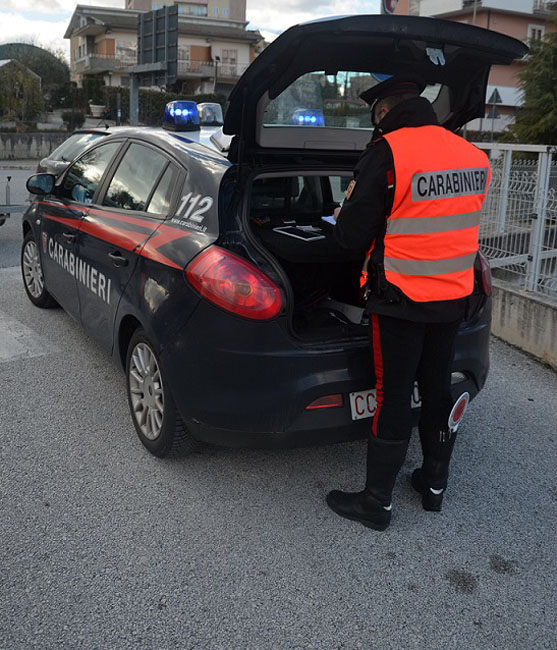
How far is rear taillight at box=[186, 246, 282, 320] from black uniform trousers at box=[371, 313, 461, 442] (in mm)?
432

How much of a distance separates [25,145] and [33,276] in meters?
29.8

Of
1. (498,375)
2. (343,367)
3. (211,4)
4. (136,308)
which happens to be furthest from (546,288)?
(211,4)

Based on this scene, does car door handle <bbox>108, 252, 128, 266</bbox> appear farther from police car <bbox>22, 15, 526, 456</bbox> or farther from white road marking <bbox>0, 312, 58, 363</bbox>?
white road marking <bbox>0, 312, 58, 363</bbox>

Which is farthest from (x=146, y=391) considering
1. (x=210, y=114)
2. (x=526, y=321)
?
(x=210, y=114)

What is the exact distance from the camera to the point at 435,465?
299cm

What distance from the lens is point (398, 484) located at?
10.7ft

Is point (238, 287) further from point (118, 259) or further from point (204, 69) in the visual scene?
point (204, 69)

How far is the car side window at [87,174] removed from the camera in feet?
13.9

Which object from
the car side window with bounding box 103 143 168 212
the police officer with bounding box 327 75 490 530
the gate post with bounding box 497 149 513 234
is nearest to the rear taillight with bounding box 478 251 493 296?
the police officer with bounding box 327 75 490 530

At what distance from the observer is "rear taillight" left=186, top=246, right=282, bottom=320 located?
109 inches

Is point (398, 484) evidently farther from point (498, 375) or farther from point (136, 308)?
point (498, 375)

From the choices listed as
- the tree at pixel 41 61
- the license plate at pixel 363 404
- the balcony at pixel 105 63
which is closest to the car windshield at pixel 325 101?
the license plate at pixel 363 404

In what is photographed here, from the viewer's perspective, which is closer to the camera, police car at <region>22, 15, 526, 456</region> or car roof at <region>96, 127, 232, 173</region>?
police car at <region>22, 15, 526, 456</region>

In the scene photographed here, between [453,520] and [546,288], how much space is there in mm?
2923
